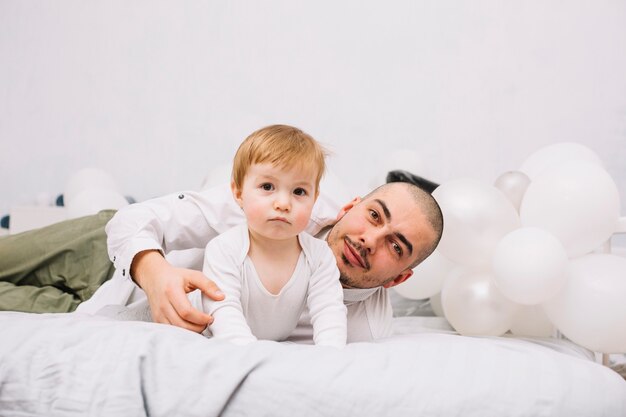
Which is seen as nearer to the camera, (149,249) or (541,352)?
(541,352)

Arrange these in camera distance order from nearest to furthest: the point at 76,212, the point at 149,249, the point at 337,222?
the point at 149,249 → the point at 337,222 → the point at 76,212

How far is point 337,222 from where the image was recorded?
4.30ft

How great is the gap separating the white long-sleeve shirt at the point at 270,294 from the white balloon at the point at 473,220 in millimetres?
463

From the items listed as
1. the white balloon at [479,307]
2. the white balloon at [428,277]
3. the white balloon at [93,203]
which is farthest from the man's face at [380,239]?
the white balloon at [93,203]

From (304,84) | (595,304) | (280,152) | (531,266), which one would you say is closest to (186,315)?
(280,152)

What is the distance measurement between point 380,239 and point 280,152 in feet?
1.09

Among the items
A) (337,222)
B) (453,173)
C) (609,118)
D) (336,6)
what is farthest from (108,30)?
(609,118)

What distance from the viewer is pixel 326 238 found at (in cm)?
132

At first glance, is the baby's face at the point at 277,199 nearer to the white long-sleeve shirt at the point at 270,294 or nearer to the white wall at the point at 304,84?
the white long-sleeve shirt at the point at 270,294

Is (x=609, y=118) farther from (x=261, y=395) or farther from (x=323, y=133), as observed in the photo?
(x=261, y=395)

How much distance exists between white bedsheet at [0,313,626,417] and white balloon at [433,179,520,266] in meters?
0.64

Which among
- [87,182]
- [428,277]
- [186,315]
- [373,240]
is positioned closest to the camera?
[186,315]

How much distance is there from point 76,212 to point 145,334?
53.4 inches

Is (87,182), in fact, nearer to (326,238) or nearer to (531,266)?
(326,238)
